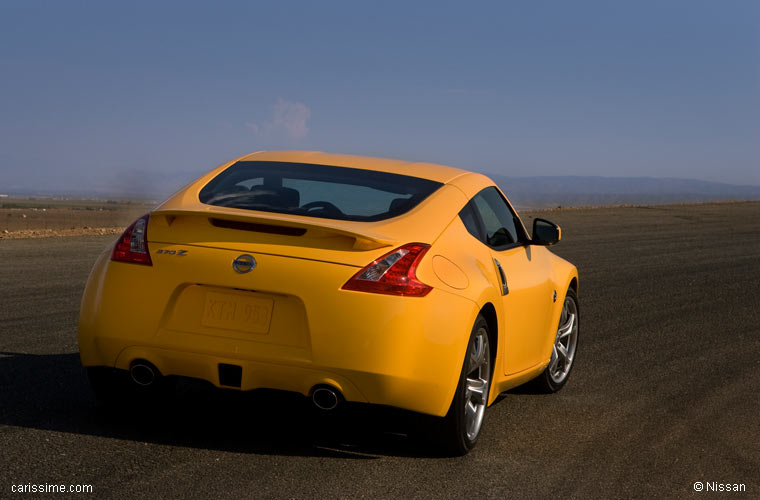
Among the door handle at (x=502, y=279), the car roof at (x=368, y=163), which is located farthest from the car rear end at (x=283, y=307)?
→ the car roof at (x=368, y=163)

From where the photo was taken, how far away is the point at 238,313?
511 centimetres

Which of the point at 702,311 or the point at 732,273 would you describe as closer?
the point at 702,311

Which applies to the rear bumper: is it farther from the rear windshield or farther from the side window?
the side window

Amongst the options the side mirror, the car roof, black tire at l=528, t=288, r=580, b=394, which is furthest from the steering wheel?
black tire at l=528, t=288, r=580, b=394

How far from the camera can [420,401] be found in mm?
5129

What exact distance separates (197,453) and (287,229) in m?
1.16

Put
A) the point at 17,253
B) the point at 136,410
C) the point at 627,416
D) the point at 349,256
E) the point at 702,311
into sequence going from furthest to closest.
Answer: the point at 17,253 < the point at 702,311 < the point at 627,416 < the point at 136,410 < the point at 349,256

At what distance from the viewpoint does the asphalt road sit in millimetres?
4887

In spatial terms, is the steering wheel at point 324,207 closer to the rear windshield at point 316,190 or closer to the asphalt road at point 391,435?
the rear windshield at point 316,190

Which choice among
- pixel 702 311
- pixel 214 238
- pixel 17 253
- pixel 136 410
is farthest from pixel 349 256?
pixel 17 253

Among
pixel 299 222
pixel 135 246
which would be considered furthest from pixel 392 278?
pixel 135 246

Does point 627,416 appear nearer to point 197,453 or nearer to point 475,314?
point 475,314

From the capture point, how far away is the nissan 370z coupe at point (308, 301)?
198 inches

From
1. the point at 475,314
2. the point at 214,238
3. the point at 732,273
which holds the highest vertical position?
the point at 214,238
